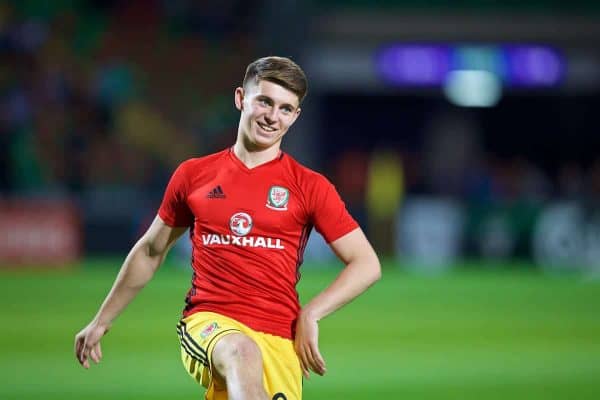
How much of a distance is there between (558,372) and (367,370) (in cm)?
171

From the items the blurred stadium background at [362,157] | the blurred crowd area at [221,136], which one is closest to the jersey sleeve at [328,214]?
the blurred stadium background at [362,157]

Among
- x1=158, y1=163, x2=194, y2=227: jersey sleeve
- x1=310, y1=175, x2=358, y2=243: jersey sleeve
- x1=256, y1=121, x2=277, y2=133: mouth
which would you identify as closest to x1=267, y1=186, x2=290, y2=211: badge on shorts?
x1=310, y1=175, x2=358, y2=243: jersey sleeve

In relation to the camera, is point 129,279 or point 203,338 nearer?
point 203,338

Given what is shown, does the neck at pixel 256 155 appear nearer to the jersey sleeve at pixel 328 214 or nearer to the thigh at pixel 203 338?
the jersey sleeve at pixel 328 214

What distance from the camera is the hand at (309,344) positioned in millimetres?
5089

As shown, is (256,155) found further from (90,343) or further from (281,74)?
(90,343)

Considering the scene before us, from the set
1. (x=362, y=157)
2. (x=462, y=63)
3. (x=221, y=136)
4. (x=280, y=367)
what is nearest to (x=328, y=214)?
(x=280, y=367)

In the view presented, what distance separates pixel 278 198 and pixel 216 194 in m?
0.28

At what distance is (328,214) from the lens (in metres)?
5.29

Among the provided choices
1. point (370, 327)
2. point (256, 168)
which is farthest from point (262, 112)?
point (370, 327)

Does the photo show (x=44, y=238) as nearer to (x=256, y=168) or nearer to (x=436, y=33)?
(x=436, y=33)

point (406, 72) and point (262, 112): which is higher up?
point (406, 72)

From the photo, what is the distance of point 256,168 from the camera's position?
543cm

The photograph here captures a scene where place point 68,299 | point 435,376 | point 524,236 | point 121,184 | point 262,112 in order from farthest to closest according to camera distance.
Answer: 1. point 121,184
2. point 524,236
3. point 68,299
4. point 435,376
5. point 262,112
